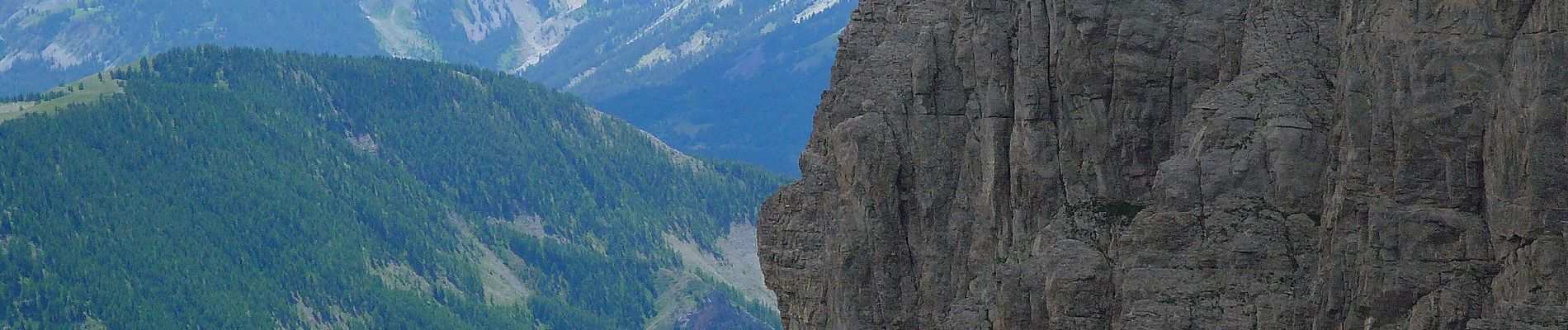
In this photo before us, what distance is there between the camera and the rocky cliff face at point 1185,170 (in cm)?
5222

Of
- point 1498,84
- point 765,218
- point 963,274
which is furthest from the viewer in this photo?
point 765,218

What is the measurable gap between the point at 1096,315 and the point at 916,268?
9.65 meters

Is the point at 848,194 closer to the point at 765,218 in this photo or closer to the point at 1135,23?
the point at 765,218

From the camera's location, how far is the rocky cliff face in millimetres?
52219

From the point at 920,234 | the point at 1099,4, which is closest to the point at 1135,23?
the point at 1099,4

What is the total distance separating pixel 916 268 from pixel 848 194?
3240 millimetres

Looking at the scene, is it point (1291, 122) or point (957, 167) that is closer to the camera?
point (1291, 122)

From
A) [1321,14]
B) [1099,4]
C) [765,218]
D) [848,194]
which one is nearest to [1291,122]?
[1321,14]

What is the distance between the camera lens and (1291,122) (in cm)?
5953

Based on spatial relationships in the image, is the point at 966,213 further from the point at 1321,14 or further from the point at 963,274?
the point at 1321,14

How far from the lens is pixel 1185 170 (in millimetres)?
61250

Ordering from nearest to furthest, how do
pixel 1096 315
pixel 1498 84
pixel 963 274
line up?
pixel 1498 84 < pixel 1096 315 < pixel 963 274

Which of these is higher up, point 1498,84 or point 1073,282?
point 1498,84

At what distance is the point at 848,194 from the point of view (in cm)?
7431
